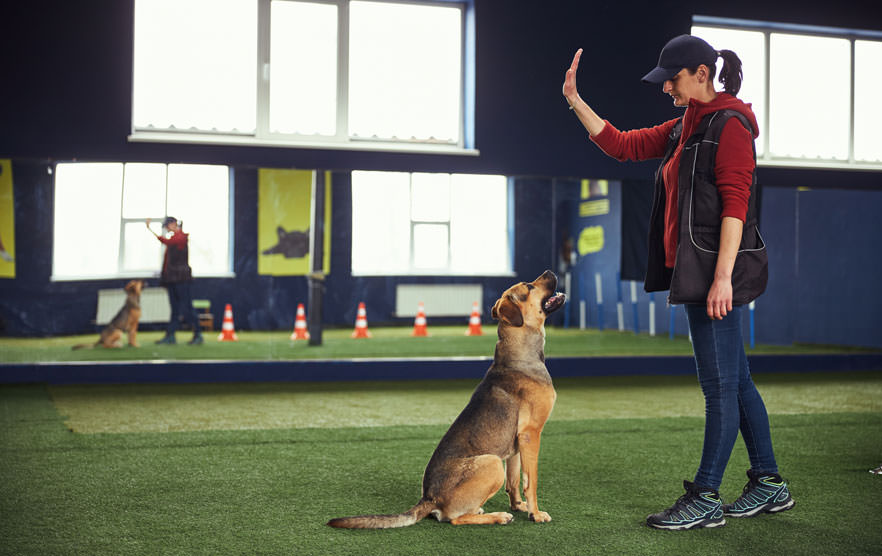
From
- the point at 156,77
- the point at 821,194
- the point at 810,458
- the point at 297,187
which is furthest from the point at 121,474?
the point at 821,194

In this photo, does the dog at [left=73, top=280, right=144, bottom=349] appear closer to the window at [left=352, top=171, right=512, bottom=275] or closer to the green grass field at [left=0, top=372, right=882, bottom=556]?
the green grass field at [left=0, top=372, right=882, bottom=556]

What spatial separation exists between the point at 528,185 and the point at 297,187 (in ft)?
6.97

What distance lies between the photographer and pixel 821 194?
832 centimetres

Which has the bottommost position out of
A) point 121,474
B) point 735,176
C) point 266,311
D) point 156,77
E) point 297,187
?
point 121,474

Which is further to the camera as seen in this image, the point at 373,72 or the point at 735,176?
the point at 373,72

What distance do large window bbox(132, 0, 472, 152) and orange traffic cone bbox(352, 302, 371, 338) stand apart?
57.8 inches

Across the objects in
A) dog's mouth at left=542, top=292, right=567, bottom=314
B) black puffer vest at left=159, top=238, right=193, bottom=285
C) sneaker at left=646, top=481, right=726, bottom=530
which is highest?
black puffer vest at left=159, top=238, right=193, bottom=285

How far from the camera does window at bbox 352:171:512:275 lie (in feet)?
23.9

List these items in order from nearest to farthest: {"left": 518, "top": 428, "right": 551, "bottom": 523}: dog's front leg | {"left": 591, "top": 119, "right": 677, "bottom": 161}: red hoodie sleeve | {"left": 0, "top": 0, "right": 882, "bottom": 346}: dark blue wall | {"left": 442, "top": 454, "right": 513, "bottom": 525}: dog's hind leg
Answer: {"left": 442, "top": 454, "right": 513, "bottom": 525}: dog's hind leg < {"left": 518, "top": 428, "right": 551, "bottom": 523}: dog's front leg < {"left": 591, "top": 119, "right": 677, "bottom": 161}: red hoodie sleeve < {"left": 0, "top": 0, "right": 882, "bottom": 346}: dark blue wall

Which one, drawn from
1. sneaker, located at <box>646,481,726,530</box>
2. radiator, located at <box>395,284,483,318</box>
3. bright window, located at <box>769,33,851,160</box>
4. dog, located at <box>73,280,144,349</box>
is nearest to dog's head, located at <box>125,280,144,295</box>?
dog, located at <box>73,280,144,349</box>

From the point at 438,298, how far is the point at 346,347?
0.97 m

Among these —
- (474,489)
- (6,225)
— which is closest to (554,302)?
(474,489)

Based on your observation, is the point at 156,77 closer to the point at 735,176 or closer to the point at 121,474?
the point at 121,474

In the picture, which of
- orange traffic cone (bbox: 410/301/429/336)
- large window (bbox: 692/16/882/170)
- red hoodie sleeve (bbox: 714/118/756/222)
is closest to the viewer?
red hoodie sleeve (bbox: 714/118/756/222)
